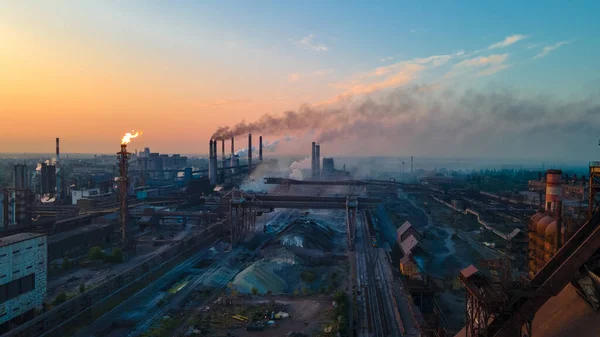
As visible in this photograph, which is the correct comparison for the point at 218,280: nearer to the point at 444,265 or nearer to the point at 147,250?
the point at 147,250

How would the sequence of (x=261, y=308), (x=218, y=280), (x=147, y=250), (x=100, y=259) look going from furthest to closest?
(x=147, y=250)
(x=100, y=259)
(x=218, y=280)
(x=261, y=308)

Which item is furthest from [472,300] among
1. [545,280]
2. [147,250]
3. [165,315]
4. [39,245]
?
[147,250]

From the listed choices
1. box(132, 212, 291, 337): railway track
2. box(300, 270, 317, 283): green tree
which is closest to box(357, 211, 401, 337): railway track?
box(300, 270, 317, 283): green tree

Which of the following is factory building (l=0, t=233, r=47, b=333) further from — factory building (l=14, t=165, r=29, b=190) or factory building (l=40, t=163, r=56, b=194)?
factory building (l=40, t=163, r=56, b=194)

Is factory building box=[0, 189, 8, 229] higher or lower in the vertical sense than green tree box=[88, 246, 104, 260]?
higher

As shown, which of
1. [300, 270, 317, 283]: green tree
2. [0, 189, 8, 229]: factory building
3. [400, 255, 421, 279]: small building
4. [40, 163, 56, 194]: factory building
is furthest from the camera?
[40, 163, 56, 194]: factory building

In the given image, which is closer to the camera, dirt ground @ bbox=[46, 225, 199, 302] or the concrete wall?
the concrete wall
